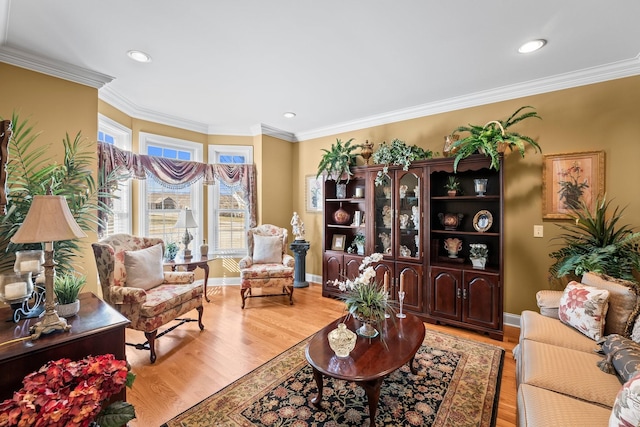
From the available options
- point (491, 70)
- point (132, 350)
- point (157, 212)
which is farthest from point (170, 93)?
point (491, 70)

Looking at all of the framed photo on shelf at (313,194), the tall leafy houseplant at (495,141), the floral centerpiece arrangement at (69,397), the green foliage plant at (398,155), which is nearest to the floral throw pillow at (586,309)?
the tall leafy houseplant at (495,141)

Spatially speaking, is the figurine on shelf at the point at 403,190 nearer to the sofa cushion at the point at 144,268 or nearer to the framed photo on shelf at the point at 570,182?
the framed photo on shelf at the point at 570,182

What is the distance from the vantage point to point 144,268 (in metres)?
2.79

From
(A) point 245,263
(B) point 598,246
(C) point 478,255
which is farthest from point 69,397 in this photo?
(B) point 598,246

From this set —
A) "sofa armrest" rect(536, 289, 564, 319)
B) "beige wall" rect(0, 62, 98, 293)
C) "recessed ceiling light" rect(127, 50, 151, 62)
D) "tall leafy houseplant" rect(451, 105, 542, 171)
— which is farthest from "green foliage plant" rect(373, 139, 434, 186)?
"beige wall" rect(0, 62, 98, 293)

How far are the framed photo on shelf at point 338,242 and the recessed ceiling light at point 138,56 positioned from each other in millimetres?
3130

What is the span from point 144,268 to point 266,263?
5.30 feet

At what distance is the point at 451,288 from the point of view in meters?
3.08

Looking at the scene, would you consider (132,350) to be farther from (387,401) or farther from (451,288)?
(451,288)

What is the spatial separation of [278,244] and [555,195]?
3.44 metres

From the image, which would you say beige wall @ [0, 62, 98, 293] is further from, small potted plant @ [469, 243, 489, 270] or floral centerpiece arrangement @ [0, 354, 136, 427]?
small potted plant @ [469, 243, 489, 270]

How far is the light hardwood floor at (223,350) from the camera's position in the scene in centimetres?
194

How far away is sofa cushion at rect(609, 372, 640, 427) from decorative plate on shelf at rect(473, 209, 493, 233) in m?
2.19

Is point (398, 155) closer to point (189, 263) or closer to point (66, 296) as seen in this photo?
point (189, 263)
